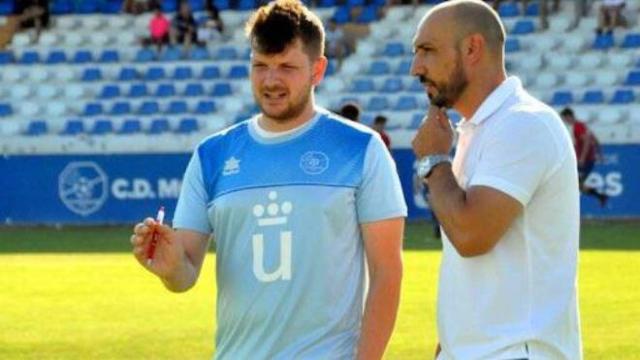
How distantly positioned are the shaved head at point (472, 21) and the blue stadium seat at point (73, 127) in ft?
109

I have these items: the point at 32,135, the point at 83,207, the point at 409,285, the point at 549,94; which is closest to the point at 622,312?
the point at 409,285

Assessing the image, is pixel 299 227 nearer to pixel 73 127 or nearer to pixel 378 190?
pixel 378 190

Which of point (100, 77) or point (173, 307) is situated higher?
point (173, 307)

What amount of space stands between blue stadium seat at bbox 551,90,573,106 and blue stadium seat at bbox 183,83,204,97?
812cm

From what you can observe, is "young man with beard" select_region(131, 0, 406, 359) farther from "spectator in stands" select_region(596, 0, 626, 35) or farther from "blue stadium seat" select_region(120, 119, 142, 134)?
"spectator in stands" select_region(596, 0, 626, 35)

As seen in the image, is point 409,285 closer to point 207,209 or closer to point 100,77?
point 207,209

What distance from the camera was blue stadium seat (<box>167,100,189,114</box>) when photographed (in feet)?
130

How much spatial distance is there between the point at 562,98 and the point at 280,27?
102 feet

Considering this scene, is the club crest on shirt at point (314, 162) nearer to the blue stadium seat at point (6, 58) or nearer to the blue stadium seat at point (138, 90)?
the blue stadium seat at point (138, 90)

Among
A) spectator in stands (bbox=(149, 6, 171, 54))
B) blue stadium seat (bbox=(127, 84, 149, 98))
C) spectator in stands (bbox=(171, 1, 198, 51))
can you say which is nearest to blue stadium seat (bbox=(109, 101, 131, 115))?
blue stadium seat (bbox=(127, 84, 149, 98))

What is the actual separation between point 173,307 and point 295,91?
1222 centimetres

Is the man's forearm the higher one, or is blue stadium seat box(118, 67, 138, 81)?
the man's forearm

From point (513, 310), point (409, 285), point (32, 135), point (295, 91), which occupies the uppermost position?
point (295, 91)

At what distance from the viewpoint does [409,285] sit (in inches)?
784
